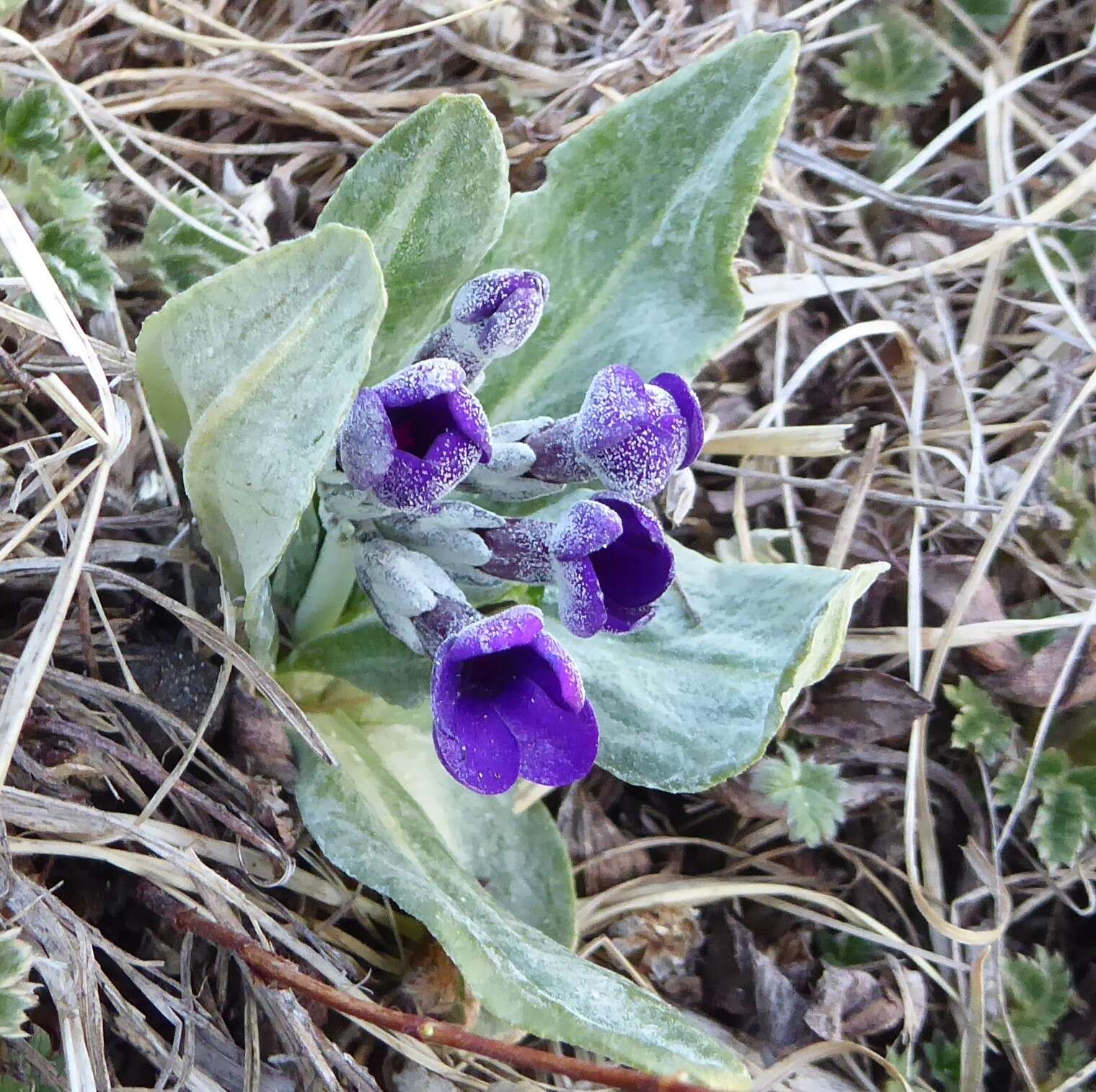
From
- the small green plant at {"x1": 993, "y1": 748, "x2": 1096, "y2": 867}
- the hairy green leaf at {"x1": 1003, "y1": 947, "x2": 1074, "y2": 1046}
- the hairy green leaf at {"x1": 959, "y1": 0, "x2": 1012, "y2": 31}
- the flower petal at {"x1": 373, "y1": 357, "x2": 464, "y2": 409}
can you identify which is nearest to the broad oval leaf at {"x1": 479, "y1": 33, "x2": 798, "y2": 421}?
the flower petal at {"x1": 373, "y1": 357, "x2": 464, "y2": 409}

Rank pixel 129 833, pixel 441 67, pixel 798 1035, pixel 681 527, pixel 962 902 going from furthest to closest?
pixel 441 67, pixel 681 527, pixel 962 902, pixel 798 1035, pixel 129 833

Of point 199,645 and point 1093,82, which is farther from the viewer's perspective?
point 1093,82

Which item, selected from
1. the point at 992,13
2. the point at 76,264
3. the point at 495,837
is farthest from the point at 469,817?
the point at 992,13

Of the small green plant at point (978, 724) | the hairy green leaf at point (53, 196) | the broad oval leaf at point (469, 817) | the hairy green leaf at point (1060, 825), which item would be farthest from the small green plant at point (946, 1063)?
the hairy green leaf at point (53, 196)

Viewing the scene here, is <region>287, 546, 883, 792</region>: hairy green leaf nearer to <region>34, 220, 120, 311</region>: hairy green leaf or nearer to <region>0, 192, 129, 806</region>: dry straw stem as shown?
<region>0, 192, 129, 806</region>: dry straw stem

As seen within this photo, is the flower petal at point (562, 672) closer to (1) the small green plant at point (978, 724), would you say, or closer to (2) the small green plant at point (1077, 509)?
(1) the small green plant at point (978, 724)

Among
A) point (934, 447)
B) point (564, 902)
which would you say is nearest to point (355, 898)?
point (564, 902)

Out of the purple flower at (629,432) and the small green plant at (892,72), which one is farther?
the small green plant at (892,72)

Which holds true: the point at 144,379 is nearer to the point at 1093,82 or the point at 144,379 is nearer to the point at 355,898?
the point at 355,898
